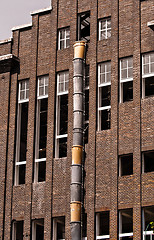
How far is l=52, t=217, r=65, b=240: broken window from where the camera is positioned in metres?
44.0

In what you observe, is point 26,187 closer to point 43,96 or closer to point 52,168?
point 52,168

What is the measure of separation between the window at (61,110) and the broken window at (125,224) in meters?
5.39

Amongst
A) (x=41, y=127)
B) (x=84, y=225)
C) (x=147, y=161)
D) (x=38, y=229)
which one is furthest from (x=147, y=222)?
(x=41, y=127)

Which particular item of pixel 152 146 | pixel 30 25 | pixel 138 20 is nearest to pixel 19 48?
pixel 30 25

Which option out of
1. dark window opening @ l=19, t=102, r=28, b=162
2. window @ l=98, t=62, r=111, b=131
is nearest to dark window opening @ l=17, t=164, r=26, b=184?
dark window opening @ l=19, t=102, r=28, b=162

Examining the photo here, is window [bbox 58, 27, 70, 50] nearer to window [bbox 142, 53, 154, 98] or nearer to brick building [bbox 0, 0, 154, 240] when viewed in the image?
brick building [bbox 0, 0, 154, 240]

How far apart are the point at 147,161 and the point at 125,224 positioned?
361 centimetres

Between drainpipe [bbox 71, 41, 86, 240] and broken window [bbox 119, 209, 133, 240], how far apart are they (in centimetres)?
230

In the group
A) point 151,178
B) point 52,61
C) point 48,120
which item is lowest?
point 151,178

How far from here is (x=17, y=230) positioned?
4603cm

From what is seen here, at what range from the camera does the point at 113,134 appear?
43.2 m

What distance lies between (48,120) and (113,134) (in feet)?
15.1

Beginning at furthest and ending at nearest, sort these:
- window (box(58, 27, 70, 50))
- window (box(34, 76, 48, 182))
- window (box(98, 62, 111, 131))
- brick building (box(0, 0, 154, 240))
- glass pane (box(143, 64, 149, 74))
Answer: window (box(58, 27, 70, 50)) → window (box(34, 76, 48, 182)) → window (box(98, 62, 111, 131)) → glass pane (box(143, 64, 149, 74)) → brick building (box(0, 0, 154, 240))

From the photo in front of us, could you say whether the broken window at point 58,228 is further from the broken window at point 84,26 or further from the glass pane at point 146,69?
the broken window at point 84,26
